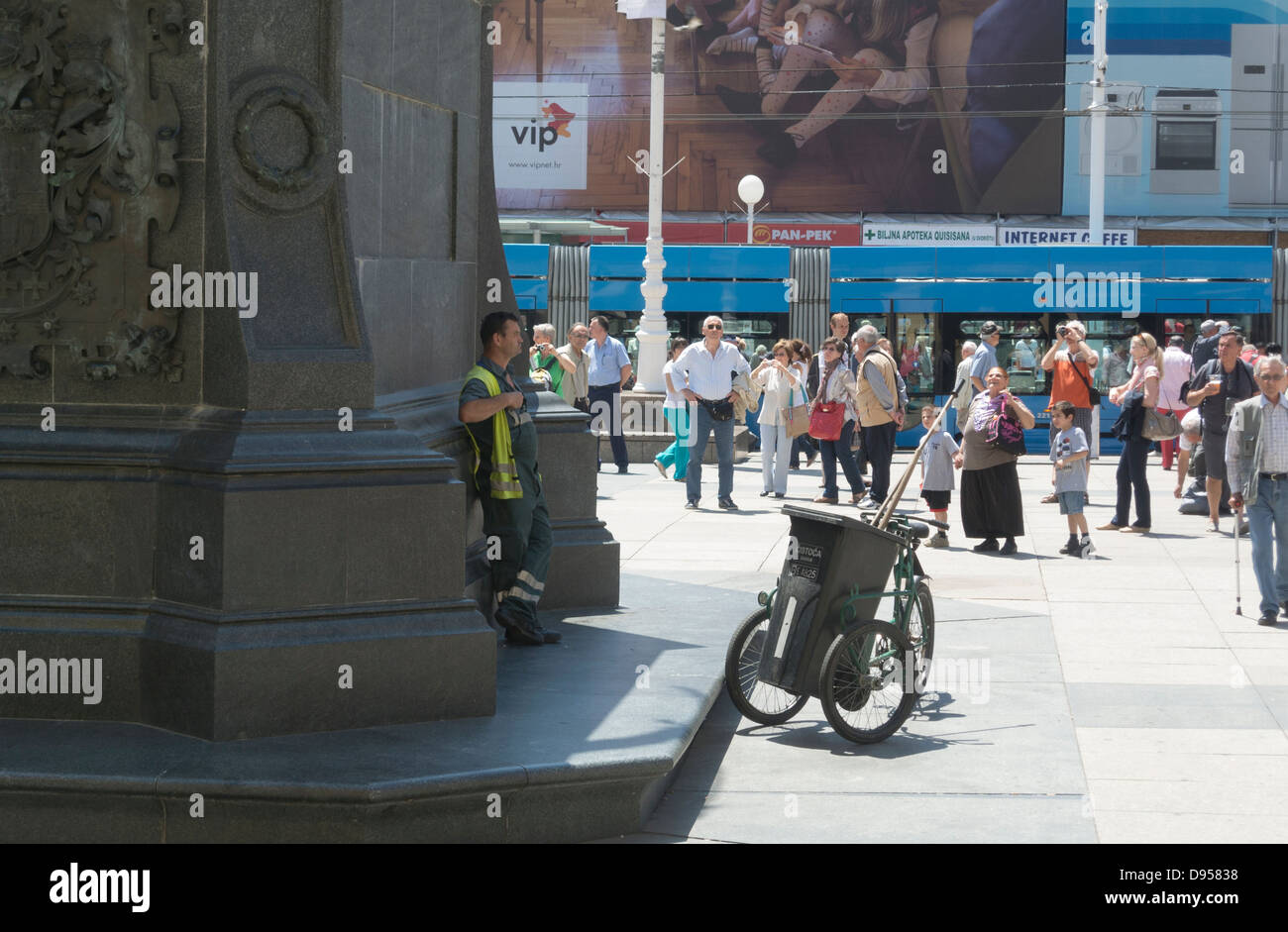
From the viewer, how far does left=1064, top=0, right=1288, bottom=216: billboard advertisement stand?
4416 cm

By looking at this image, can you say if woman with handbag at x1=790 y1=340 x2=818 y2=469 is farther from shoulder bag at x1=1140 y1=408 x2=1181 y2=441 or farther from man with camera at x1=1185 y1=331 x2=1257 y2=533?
man with camera at x1=1185 y1=331 x2=1257 y2=533

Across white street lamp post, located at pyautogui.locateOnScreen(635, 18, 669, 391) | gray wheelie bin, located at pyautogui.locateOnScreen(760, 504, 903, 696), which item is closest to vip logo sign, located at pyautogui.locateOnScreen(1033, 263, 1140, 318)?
white street lamp post, located at pyautogui.locateOnScreen(635, 18, 669, 391)

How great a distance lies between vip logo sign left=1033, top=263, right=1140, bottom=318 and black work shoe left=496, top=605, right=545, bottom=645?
19424 millimetres

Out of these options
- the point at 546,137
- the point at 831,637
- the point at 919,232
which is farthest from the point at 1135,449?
the point at 546,137

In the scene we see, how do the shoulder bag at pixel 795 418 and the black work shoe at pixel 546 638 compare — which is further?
the shoulder bag at pixel 795 418

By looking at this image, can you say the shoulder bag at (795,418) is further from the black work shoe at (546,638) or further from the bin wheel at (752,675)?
the bin wheel at (752,675)

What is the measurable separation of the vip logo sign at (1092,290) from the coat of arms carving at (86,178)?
Answer: 69.7ft

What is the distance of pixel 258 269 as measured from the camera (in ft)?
21.2

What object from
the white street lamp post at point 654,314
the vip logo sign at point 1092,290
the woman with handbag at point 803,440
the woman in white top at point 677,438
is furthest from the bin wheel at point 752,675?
the vip logo sign at point 1092,290

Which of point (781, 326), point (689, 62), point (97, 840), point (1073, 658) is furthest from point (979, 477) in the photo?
point (689, 62)

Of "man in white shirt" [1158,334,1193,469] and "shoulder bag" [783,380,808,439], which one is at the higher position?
"man in white shirt" [1158,334,1193,469]

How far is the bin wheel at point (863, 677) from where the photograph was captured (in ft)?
23.4

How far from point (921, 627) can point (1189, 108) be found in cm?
4016

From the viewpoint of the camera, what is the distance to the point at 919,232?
4406cm
